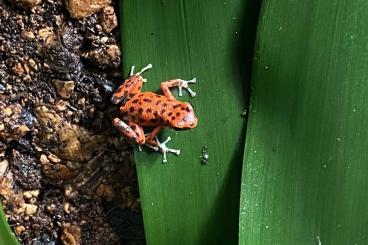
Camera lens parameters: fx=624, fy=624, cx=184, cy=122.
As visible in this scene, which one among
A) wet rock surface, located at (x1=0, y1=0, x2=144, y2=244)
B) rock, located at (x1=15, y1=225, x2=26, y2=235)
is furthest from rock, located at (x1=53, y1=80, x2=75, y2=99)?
rock, located at (x1=15, y1=225, x2=26, y2=235)

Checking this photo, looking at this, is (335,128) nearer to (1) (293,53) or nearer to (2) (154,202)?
(1) (293,53)

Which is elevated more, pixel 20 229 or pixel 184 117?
pixel 184 117

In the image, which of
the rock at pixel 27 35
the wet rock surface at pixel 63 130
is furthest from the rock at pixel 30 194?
the rock at pixel 27 35

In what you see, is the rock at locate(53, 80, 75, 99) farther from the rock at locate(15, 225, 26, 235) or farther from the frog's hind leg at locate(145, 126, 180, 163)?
the rock at locate(15, 225, 26, 235)

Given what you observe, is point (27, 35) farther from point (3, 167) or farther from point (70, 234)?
point (70, 234)

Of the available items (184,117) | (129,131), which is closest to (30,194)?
(129,131)

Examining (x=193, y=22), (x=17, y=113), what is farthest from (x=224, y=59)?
(x=17, y=113)

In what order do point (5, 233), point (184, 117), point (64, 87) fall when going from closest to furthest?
1. point (5, 233)
2. point (184, 117)
3. point (64, 87)
